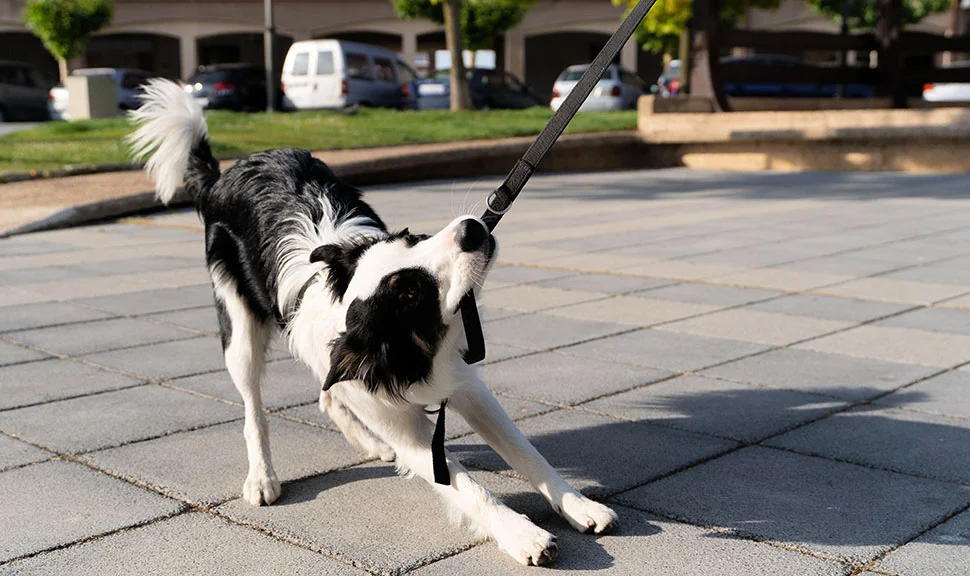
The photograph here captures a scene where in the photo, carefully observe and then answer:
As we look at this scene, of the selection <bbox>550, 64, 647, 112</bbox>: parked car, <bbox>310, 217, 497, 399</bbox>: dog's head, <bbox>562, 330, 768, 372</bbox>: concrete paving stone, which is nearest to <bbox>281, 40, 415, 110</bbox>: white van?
<bbox>550, 64, 647, 112</bbox>: parked car

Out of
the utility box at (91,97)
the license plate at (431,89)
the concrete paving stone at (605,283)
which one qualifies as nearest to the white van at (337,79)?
the license plate at (431,89)

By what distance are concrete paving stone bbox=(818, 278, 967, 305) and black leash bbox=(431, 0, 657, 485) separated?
14.0 ft

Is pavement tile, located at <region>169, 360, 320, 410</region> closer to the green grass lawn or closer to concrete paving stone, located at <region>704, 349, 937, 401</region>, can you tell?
concrete paving stone, located at <region>704, 349, 937, 401</region>

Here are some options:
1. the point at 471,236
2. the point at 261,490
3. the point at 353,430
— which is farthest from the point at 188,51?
the point at 471,236

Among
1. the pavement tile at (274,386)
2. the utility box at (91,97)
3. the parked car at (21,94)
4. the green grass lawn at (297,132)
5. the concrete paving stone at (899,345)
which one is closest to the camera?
the pavement tile at (274,386)

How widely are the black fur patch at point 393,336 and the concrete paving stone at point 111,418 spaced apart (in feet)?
5.23

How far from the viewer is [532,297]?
7219 mm

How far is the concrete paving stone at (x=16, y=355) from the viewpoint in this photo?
5.45 meters

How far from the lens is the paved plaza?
3.17 meters

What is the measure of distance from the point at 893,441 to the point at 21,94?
3212cm

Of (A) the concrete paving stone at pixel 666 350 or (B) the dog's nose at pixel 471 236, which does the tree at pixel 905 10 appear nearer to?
(A) the concrete paving stone at pixel 666 350

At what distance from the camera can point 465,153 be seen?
16203mm

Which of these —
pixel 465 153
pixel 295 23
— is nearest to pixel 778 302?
pixel 465 153

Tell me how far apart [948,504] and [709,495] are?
760mm
